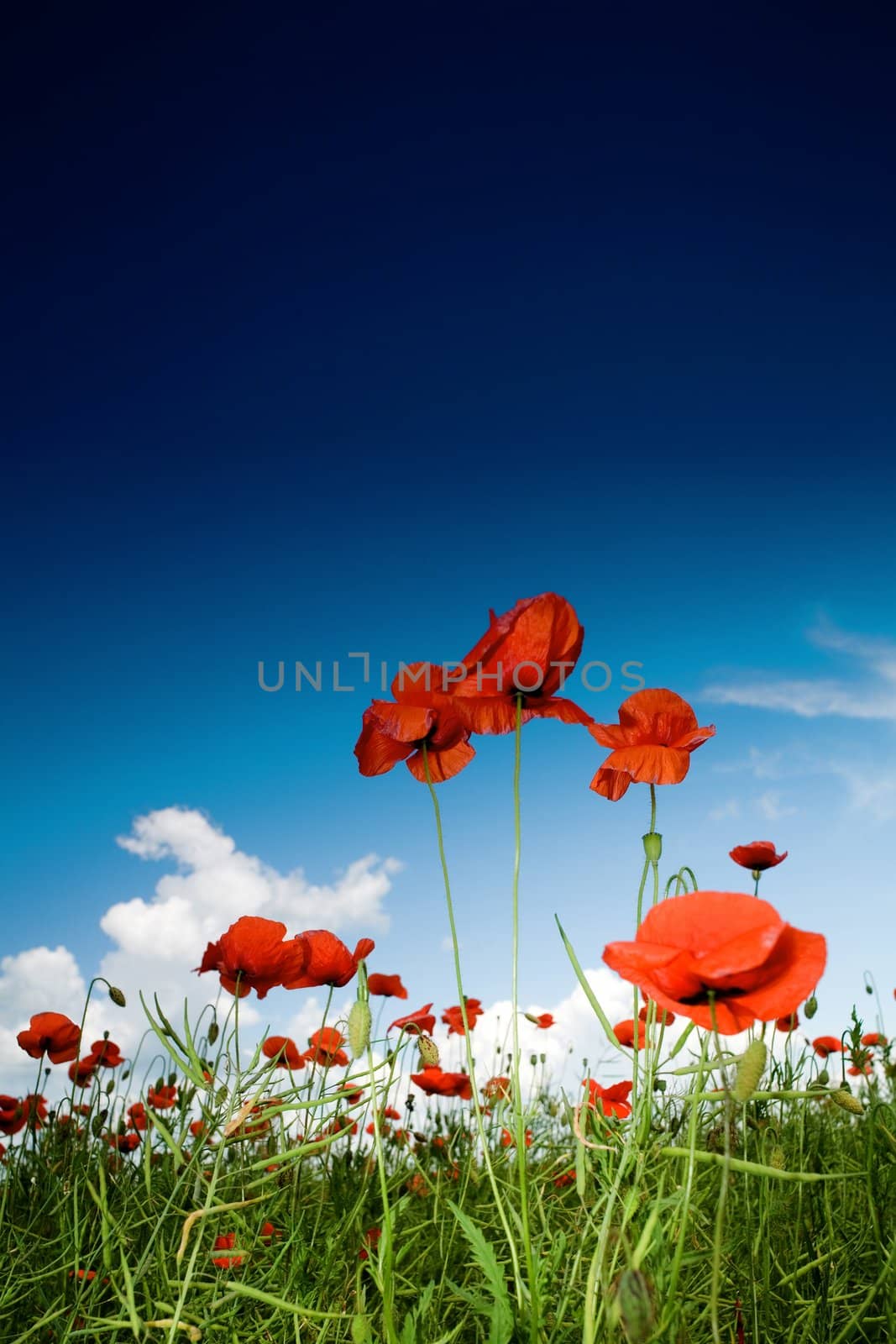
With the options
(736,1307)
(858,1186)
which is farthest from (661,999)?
(858,1186)

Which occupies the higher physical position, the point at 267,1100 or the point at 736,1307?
the point at 267,1100

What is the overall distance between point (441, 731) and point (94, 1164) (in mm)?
2240

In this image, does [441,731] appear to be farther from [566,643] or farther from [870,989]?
[870,989]

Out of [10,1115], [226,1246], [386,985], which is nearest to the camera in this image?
[226,1246]

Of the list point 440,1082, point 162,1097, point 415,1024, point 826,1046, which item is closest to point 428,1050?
point 415,1024

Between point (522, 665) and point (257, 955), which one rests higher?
point (522, 665)

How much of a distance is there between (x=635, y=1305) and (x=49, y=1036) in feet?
8.87

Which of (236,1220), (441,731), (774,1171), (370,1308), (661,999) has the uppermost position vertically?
(441,731)

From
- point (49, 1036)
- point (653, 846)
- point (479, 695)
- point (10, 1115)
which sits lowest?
point (10, 1115)

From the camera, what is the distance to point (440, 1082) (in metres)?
3.58

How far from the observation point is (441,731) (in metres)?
1.33

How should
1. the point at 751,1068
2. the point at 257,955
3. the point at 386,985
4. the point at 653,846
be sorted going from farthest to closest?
the point at 386,985
the point at 257,955
the point at 653,846
the point at 751,1068

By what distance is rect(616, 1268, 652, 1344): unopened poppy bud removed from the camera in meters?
0.66

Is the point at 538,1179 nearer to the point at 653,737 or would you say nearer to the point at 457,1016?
the point at 653,737
